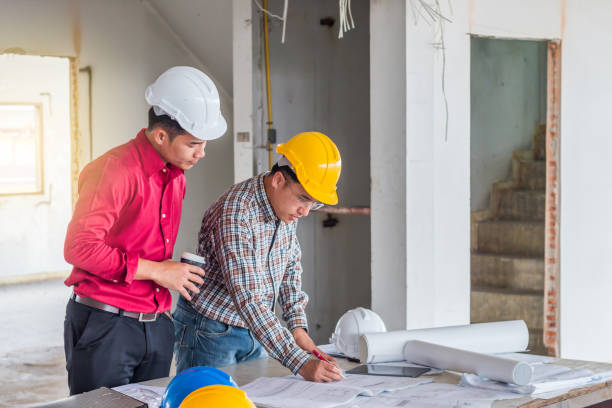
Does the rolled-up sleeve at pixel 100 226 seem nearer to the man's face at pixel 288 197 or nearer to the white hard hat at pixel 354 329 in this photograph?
the man's face at pixel 288 197

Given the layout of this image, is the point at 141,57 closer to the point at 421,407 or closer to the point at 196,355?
the point at 196,355

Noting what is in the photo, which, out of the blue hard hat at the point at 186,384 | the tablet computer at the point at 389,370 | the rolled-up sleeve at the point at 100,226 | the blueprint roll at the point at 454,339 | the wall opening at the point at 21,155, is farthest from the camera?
the wall opening at the point at 21,155

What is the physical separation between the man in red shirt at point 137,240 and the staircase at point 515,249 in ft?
11.9

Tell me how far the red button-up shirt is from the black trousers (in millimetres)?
57

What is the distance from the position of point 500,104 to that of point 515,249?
149cm

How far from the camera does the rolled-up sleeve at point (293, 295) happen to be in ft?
8.13

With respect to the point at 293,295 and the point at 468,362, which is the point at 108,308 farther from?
the point at 468,362

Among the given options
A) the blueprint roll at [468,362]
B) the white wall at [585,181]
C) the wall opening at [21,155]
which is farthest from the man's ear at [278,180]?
the wall opening at [21,155]

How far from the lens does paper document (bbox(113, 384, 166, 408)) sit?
1.87m

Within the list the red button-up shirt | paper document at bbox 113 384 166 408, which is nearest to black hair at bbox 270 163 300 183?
the red button-up shirt

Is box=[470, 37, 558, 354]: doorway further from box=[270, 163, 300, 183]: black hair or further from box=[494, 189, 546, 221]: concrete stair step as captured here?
box=[270, 163, 300, 183]: black hair

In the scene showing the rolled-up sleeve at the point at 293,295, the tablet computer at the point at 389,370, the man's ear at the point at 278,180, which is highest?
the man's ear at the point at 278,180

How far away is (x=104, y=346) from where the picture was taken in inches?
84.2

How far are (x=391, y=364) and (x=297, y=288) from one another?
43cm
